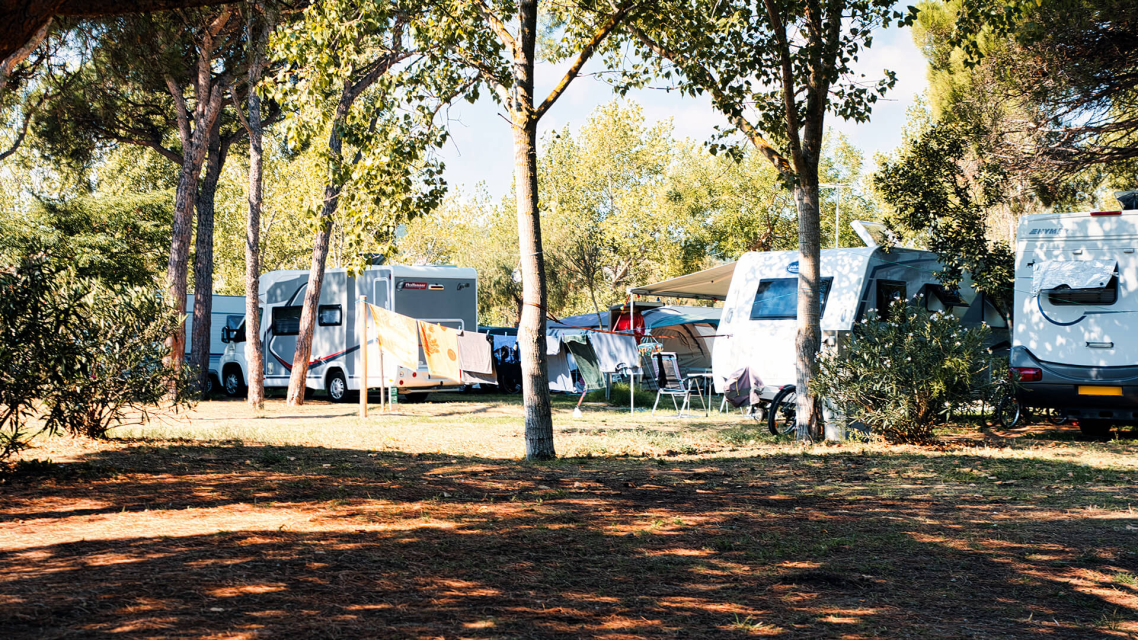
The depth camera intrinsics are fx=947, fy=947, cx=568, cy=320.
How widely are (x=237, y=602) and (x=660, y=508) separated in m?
2.96

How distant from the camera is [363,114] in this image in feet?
29.5

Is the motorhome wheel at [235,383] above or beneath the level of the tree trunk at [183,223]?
beneath

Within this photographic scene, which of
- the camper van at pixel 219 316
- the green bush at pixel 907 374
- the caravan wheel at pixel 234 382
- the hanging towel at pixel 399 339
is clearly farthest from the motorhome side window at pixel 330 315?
the green bush at pixel 907 374

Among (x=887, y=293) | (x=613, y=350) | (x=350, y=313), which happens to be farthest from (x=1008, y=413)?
(x=350, y=313)

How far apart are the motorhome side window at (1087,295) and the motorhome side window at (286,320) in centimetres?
1390

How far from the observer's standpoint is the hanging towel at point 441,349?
1544cm

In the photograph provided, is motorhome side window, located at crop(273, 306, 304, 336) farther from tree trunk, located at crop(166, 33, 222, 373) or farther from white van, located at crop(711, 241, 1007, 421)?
white van, located at crop(711, 241, 1007, 421)

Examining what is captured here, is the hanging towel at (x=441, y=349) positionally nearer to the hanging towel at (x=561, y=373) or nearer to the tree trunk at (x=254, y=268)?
the tree trunk at (x=254, y=268)

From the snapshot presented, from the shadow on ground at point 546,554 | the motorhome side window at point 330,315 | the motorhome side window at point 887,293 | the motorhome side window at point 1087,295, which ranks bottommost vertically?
the shadow on ground at point 546,554

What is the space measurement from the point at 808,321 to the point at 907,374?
1274 millimetres

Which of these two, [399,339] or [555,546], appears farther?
[399,339]

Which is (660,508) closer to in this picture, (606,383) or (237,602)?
(237,602)

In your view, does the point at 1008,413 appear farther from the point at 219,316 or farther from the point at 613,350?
the point at 219,316

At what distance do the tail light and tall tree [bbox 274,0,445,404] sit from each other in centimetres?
685
